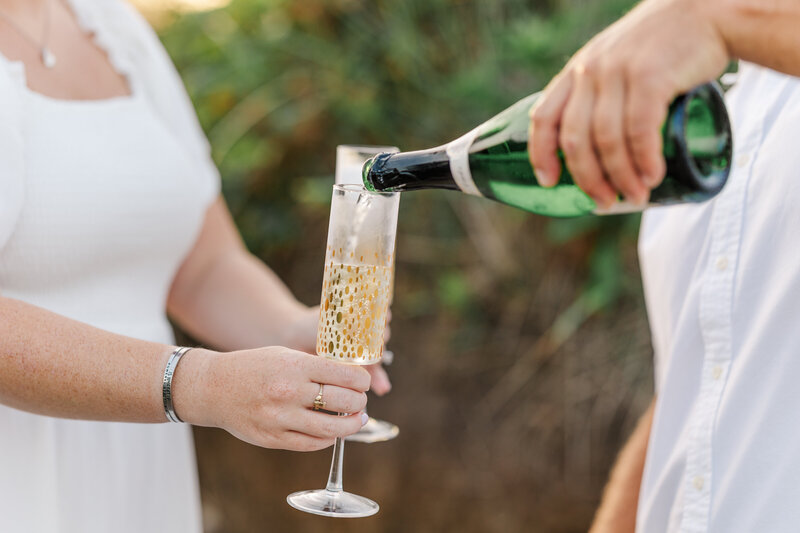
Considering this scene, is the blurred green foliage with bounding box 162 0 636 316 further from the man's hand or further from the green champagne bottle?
the man's hand

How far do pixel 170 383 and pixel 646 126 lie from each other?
2.05 ft

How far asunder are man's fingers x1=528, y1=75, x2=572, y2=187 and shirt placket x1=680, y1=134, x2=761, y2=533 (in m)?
0.51

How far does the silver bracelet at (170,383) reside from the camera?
1.00 meters

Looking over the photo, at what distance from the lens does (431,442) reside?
10.4 ft

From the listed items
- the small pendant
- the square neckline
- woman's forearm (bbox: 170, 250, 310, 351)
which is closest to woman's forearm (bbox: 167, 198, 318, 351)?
woman's forearm (bbox: 170, 250, 310, 351)

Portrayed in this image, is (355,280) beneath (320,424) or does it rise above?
above

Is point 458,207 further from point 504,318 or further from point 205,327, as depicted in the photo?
point 205,327

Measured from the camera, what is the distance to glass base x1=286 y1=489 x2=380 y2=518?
1001mm

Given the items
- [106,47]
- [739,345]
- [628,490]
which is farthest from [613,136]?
[106,47]

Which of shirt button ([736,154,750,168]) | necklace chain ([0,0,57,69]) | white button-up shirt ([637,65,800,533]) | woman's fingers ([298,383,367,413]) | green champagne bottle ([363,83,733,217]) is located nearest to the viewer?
green champagne bottle ([363,83,733,217])

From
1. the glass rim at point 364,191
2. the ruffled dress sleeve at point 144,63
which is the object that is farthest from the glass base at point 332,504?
the ruffled dress sleeve at point 144,63

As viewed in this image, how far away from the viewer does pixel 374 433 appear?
128 centimetres

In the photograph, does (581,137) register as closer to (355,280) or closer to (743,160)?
(355,280)

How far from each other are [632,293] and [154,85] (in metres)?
1.84
